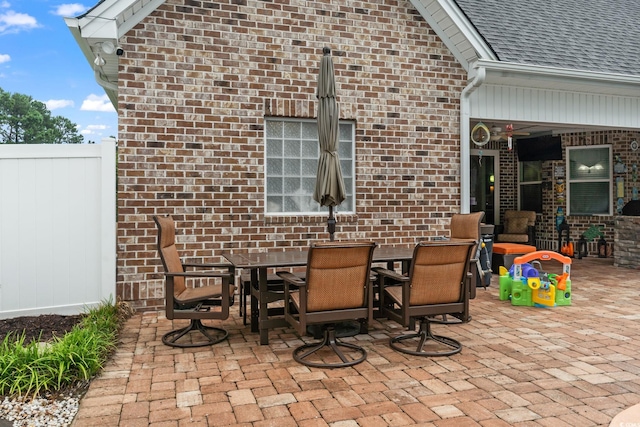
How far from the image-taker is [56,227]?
5699 millimetres

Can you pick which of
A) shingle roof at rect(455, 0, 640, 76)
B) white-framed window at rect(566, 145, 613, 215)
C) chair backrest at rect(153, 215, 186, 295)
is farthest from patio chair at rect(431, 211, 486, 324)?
white-framed window at rect(566, 145, 613, 215)

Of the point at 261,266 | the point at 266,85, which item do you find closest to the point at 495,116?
the point at 266,85

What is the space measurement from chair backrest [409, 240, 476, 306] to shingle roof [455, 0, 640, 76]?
429cm

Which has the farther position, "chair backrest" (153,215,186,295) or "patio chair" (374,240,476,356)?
"chair backrest" (153,215,186,295)

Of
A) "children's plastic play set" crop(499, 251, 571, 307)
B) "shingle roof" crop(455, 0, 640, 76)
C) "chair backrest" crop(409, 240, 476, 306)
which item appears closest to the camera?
"chair backrest" crop(409, 240, 476, 306)

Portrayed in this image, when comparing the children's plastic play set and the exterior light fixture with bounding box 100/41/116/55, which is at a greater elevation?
the exterior light fixture with bounding box 100/41/116/55

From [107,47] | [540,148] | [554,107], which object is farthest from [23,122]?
[554,107]

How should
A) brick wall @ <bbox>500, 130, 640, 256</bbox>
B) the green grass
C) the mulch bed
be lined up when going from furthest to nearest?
brick wall @ <bbox>500, 130, 640, 256</bbox>
the mulch bed
the green grass

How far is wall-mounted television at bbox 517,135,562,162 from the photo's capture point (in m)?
11.4

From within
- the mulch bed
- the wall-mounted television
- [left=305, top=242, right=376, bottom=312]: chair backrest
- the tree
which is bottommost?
the mulch bed

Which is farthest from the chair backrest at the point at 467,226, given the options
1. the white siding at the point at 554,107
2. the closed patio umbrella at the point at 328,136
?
the white siding at the point at 554,107

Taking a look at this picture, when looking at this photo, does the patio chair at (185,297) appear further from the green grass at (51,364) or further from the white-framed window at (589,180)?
the white-framed window at (589,180)

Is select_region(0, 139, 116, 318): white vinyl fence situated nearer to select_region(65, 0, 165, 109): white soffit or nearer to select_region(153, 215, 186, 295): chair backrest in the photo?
select_region(65, 0, 165, 109): white soffit

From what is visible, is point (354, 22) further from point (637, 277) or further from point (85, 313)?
point (637, 277)
